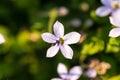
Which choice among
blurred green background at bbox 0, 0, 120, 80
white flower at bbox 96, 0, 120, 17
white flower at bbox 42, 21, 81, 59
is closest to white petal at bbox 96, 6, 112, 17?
white flower at bbox 96, 0, 120, 17

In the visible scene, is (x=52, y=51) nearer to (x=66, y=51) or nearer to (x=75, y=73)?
(x=66, y=51)

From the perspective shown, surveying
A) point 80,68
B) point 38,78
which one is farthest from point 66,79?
point 38,78

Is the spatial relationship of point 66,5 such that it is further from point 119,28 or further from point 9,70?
point 119,28

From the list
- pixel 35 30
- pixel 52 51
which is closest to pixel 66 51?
pixel 52 51

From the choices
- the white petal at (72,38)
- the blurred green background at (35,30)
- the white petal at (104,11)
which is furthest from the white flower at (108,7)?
the blurred green background at (35,30)

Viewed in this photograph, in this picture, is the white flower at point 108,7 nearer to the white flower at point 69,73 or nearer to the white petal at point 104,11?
the white petal at point 104,11
